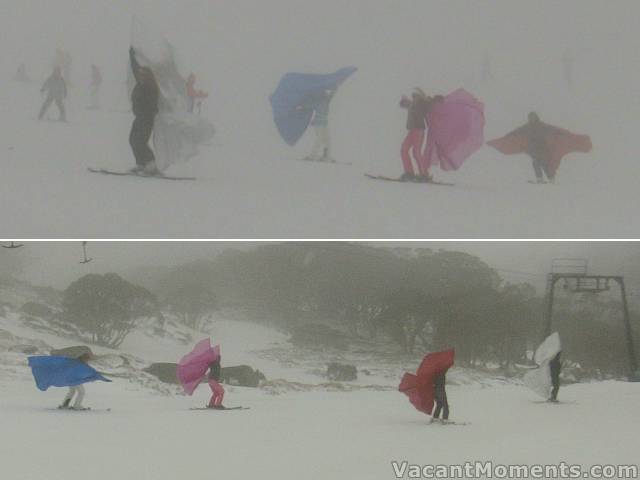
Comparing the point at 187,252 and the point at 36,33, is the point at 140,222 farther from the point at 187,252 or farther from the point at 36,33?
the point at 36,33

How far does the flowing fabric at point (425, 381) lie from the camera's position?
4.64m

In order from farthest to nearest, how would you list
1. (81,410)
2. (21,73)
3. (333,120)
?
1. (333,120)
2. (21,73)
3. (81,410)

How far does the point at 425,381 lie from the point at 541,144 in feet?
4.22

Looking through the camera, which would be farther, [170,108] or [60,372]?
[170,108]

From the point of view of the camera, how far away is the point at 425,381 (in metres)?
4.67

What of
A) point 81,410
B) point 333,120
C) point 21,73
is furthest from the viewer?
point 333,120

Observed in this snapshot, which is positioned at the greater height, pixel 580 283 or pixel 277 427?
pixel 580 283

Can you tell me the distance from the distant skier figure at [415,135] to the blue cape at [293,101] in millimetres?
421

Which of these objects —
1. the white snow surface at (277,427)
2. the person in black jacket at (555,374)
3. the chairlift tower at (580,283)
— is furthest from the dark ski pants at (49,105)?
the person in black jacket at (555,374)

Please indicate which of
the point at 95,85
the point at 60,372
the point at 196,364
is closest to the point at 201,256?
the point at 196,364

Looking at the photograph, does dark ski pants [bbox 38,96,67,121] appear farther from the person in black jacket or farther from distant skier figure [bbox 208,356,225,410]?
the person in black jacket

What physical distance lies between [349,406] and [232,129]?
141 cm

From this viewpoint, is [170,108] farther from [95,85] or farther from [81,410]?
[81,410]

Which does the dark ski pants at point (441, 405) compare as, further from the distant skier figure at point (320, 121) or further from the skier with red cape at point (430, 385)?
the distant skier figure at point (320, 121)
